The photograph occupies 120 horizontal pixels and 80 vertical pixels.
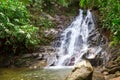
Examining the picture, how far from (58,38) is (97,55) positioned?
469 centimetres

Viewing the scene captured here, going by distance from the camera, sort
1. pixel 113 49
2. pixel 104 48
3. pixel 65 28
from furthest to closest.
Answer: pixel 65 28, pixel 104 48, pixel 113 49

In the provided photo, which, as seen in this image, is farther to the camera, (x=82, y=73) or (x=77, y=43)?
(x=77, y=43)

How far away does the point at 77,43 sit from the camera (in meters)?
19.2

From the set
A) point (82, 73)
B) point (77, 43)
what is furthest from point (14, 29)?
point (82, 73)

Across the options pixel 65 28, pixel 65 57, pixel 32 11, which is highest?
pixel 32 11

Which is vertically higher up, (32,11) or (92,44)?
(32,11)

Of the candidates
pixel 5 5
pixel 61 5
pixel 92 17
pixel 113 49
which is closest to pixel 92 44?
pixel 113 49

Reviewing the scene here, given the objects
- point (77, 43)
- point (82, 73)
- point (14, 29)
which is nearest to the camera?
point (82, 73)

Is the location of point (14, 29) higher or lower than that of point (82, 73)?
higher

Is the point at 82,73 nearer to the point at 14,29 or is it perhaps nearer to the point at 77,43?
the point at 14,29

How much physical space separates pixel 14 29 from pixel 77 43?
16.1ft

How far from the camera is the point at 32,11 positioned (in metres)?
22.5

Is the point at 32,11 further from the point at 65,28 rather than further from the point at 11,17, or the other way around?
the point at 11,17

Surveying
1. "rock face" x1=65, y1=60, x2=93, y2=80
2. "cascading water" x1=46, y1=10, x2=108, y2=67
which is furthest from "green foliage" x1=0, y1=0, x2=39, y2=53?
"rock face" x1=65, y1=60, x2=93, y2=80
